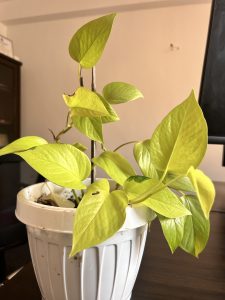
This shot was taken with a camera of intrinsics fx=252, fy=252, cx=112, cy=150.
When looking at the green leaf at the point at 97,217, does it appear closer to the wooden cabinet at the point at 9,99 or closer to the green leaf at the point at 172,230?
the green leaf at the point at 172,230

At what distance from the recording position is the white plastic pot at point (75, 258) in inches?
10.3

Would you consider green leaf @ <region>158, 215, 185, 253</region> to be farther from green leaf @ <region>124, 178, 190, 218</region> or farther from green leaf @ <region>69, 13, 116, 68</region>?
green leaf @ <region>69, 13, 116, 68</region>

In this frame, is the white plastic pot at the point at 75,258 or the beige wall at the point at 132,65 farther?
the beige wall at the point at 132,65

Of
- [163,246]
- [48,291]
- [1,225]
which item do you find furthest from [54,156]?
[1,225]

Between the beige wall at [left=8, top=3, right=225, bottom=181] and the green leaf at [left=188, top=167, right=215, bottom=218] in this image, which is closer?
the green leaf at [left=188, top=167, right=215, bottom=218]

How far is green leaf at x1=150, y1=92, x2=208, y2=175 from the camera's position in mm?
231

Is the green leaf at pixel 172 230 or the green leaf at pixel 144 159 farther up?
the green leaf at pixel 144 159

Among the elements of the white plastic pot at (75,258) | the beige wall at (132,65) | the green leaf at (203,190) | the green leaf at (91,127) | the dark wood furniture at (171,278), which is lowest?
the dark wood furniture at (171,278)

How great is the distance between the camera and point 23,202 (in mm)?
280

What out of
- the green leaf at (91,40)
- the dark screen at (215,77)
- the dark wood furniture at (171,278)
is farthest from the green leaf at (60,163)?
the dark screen at (215,77)

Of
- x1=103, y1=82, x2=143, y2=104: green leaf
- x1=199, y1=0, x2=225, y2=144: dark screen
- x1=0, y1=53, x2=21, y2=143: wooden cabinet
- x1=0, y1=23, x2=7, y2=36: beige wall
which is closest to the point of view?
x1=103, y1=82, x2=143, y2=104: green leaf

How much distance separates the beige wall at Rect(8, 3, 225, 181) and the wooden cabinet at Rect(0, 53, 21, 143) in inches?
5.0

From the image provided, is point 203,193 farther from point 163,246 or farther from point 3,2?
point 3,2

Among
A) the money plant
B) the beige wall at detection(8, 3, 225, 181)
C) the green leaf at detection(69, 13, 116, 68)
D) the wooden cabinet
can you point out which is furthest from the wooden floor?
the wooden cabinet
